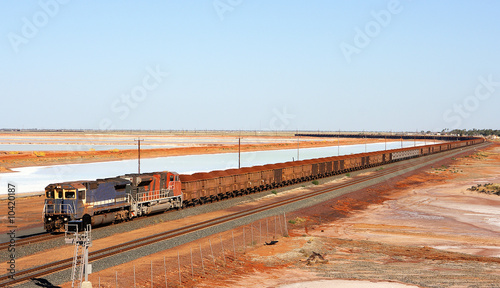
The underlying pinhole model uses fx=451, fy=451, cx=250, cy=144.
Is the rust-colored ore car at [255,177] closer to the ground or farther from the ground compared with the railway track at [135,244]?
farther from the ground

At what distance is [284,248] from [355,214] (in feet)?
50.6

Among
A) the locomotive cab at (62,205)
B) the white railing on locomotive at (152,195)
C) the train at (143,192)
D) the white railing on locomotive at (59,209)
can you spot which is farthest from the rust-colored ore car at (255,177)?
the white railing on locomotive at (59,209)

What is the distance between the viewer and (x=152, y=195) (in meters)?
36.6

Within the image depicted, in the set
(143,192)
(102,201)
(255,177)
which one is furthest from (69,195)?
(255,177)

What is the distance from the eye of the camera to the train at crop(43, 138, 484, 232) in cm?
2947

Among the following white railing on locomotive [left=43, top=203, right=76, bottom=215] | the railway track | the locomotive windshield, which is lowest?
the railway track

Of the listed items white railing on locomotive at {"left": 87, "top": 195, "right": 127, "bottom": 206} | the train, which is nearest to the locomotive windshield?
the train

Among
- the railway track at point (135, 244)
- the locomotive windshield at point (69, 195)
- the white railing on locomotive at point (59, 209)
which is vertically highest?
the locomotive windshield at point (69, 195)

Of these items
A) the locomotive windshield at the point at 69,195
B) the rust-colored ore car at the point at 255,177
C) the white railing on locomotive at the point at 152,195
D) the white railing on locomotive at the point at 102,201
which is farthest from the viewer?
the rust-colored ore car at the point at 255,177

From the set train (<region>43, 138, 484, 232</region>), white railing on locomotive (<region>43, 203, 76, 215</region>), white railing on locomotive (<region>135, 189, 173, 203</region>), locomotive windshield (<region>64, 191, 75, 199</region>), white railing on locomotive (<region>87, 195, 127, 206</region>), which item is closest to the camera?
white railing on locomotive (<region>43, 203, 76, 215</region>)

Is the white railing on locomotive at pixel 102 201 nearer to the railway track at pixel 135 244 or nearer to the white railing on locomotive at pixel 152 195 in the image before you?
the white railing on locomotive at pixel 152 195

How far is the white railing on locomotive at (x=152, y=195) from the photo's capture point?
35312 mm

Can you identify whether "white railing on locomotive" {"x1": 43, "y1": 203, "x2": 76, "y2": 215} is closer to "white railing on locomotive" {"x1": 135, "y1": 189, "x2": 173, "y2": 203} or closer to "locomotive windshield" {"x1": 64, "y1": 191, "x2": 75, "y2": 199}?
"locomotive windshield" {"x1": 64, "y1": 191, "x2": 75, "y2": 199}

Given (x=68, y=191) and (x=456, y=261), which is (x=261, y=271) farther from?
(x=68, y=191)
